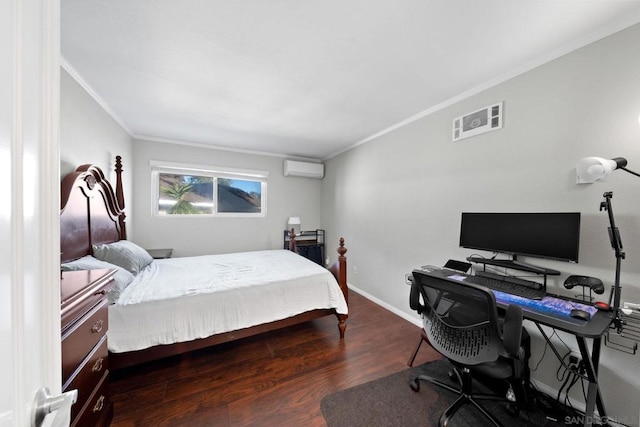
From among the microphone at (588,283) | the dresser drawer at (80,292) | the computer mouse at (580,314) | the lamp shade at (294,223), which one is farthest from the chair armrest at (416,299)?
the lamp shade at (294,223)

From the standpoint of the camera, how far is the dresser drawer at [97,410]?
3.62 ft

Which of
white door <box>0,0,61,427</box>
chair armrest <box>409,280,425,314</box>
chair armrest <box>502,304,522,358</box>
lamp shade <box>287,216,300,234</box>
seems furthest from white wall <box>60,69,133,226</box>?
chair armrest <box>502,304,522,358</box>

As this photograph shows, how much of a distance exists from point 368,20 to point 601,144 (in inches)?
69.1

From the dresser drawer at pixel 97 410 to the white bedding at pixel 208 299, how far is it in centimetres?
32

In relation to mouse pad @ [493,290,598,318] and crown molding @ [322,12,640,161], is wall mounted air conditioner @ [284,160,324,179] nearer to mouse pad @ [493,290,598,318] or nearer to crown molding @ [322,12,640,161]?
crown molding @ [322,12,640,161]

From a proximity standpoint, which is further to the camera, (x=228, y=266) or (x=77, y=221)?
(x=228, y=266)

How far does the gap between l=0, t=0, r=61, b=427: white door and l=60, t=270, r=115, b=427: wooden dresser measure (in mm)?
667

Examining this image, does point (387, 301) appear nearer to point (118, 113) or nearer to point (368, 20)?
point (368, 20)

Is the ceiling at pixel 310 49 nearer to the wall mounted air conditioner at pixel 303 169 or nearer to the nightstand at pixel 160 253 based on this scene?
the wall mounted air conditioner at pixel 303 169

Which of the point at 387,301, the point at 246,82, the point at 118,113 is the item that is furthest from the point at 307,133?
the point at 387,301

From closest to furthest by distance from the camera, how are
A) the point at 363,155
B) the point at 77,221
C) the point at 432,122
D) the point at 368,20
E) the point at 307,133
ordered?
the point at 368,20
the point at 77,221
the point at 432,122
the point at 307,133
the point at 363,155

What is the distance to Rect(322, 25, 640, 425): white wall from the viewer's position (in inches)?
56.7

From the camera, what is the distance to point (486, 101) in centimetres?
213

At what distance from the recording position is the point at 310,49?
5.57 ft
